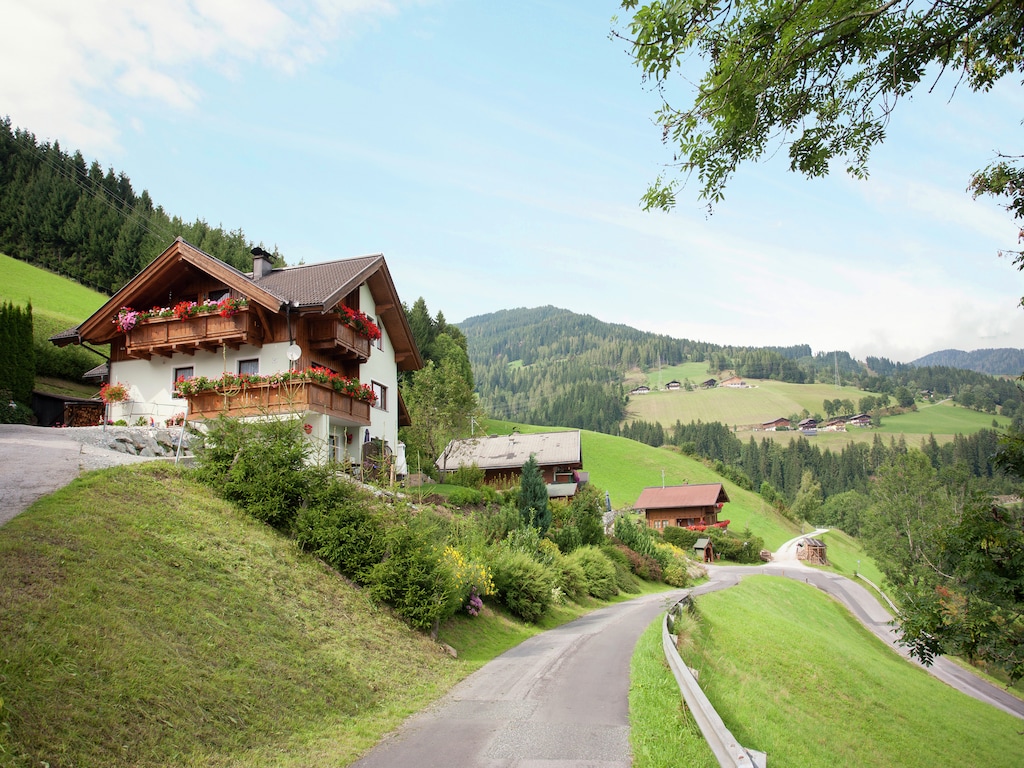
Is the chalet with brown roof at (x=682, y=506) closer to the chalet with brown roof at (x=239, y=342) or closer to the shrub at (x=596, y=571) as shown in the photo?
the shrub at (x=596, y=571)

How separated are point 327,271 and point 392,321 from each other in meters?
4.64

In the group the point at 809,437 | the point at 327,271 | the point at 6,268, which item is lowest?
the point at 809,437

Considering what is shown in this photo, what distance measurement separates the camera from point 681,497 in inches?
3214

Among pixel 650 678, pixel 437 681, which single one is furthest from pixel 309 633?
pixel 650 678

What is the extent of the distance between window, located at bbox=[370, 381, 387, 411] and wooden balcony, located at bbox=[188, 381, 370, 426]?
5.56m

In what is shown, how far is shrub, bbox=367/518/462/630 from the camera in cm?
1448

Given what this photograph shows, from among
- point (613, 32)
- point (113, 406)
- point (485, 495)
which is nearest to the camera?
point (613, 32)

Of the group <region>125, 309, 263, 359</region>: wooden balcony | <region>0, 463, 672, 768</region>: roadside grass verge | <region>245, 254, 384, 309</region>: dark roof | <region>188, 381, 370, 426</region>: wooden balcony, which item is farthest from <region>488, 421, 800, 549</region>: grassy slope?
<region>0, 463, 672, 768</region>: roadside grass verge

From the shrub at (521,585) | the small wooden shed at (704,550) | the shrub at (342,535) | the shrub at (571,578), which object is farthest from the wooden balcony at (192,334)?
the small wooden shed at (704,550)

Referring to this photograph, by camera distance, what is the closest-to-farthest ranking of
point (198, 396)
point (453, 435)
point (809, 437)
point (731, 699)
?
1. point (731, 699)
2. point (198, 396)
3. point (453, 435)
4. point (809, 437)

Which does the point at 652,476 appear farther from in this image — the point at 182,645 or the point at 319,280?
the point at 182,645

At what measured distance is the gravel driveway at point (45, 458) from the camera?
12609 mm

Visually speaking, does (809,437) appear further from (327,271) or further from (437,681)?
(437,681)

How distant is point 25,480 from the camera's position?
13.6m
